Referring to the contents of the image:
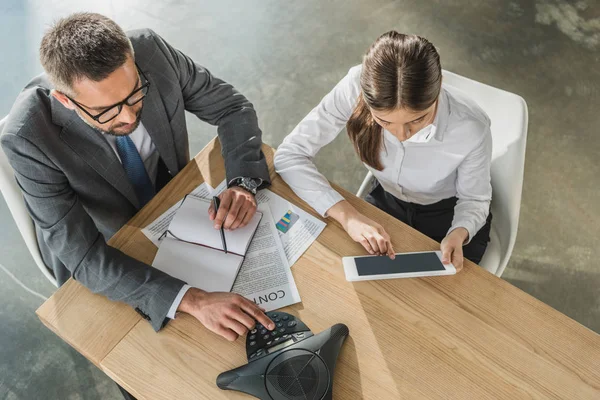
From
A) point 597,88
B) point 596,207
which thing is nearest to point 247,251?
point 596,207

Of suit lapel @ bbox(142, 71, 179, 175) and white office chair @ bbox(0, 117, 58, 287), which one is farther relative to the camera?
suit lapel @ bbox(142, 71, 179, 175)

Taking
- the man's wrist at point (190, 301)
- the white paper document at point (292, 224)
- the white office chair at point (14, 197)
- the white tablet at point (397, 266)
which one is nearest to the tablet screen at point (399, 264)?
the white tablet at point (397, 266)

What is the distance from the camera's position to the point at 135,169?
5.41ft

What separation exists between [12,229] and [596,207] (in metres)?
2.60

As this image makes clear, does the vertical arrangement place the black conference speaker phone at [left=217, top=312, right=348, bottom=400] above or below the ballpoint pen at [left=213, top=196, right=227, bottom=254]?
below

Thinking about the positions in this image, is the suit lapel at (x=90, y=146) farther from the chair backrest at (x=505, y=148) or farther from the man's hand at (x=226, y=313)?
the chair backrest at (x=505, y=148)

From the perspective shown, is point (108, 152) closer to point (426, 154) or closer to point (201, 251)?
point (201, 251)

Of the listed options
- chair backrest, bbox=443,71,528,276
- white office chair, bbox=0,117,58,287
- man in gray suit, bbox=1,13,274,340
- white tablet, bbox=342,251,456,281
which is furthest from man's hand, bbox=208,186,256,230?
chair backrest, bbox=443,71,528,276

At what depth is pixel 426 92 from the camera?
4.20ft

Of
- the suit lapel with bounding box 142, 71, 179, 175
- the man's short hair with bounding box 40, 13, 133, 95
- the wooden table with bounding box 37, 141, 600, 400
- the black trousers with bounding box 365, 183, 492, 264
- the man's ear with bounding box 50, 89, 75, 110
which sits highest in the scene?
the man's short hair with bounding box 40, 13, 133, 95

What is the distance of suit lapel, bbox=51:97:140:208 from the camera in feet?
4.63

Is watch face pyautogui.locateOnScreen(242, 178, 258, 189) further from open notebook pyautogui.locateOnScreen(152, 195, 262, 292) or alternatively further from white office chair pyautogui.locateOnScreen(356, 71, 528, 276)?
white office chair pyautogui.locateOnScreen(356, 71, 528, 276)

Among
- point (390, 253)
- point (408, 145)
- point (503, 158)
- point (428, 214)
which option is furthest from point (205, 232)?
point (503, 158)

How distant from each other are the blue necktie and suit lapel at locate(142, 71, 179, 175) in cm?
7
